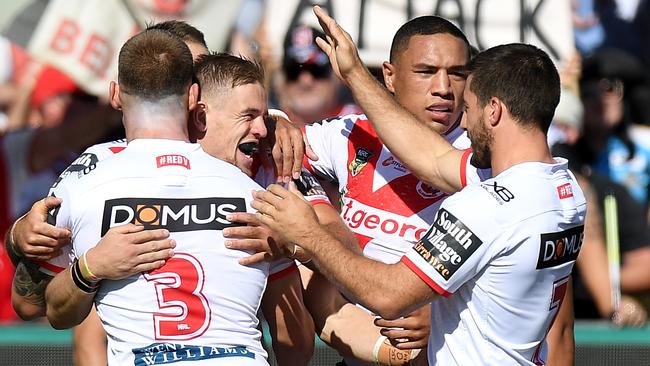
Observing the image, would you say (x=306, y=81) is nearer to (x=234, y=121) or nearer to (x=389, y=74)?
(x=389, y=74)

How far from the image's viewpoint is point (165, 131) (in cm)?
423

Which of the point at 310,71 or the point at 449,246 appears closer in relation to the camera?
the point at 449,246

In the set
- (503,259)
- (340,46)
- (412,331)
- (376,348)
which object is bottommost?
(376,348)

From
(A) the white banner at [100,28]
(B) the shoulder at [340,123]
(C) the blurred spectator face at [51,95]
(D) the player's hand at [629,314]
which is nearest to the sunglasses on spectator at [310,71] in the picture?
(A) the white banner at [100,28]

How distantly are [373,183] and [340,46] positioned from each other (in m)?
0.70

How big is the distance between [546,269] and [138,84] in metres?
1.60

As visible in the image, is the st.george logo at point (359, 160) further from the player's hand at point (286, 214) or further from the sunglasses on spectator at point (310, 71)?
the sunglasses on spectator at point (310, 71)

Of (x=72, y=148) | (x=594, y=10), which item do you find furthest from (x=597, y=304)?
(x=72, y=148)

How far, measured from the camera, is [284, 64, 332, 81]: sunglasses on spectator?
8133 mm

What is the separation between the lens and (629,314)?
24.7 ft

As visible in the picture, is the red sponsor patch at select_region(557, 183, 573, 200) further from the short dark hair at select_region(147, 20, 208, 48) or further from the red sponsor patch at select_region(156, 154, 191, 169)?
the short dark hair at select_region(147, 20, 208, 48)

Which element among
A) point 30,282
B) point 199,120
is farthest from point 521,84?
point 30,282

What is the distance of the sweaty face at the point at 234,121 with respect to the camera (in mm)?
4539

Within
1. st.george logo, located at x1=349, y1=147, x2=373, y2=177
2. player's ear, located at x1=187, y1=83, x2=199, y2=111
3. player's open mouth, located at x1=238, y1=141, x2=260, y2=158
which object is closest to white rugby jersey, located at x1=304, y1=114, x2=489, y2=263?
st.george logo, located at x1=349, y1=147, x2=373, y2=177
